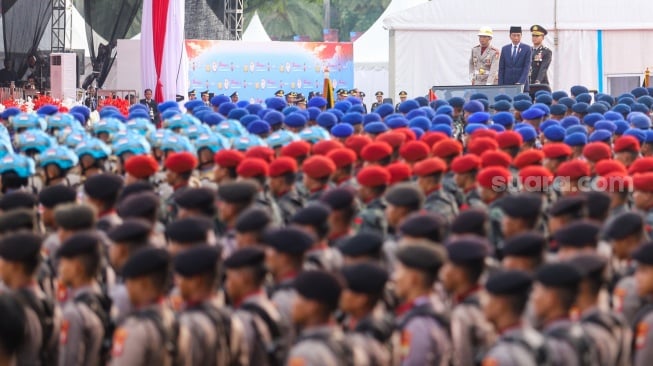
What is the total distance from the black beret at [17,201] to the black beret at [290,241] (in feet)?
8.10

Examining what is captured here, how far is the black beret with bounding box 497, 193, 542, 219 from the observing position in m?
8.28

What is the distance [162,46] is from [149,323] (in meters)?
15.5

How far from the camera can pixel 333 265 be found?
7855 millimetres

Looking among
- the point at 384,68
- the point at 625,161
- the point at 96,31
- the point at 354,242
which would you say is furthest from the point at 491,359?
the point at 384,68

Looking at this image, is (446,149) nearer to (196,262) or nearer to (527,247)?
(527,247)

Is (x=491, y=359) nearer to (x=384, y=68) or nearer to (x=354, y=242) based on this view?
(x=354, y=242)

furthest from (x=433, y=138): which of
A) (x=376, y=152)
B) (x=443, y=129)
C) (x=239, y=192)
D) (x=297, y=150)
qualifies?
(x=239, y=192)

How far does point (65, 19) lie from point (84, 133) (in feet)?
55.9

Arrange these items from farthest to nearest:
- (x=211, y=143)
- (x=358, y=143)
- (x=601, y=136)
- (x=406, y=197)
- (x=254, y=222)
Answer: (x=601, y=136) < (x=211, y=143) < (x=358, y=143) < (x=406, y=197) < (x=254, y=222)

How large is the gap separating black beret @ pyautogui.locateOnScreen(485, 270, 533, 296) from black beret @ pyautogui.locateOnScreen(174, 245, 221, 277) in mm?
1240

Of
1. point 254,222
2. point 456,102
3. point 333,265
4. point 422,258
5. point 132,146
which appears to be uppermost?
point 456,102

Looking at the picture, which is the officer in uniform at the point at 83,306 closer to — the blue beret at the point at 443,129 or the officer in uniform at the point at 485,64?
the blue beret at the point at 443,129

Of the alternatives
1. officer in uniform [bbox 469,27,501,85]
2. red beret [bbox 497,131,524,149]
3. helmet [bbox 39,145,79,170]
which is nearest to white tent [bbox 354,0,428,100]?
officer in uniform [bbox 469,27,501,85]

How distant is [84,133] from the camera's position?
14.2 metres
